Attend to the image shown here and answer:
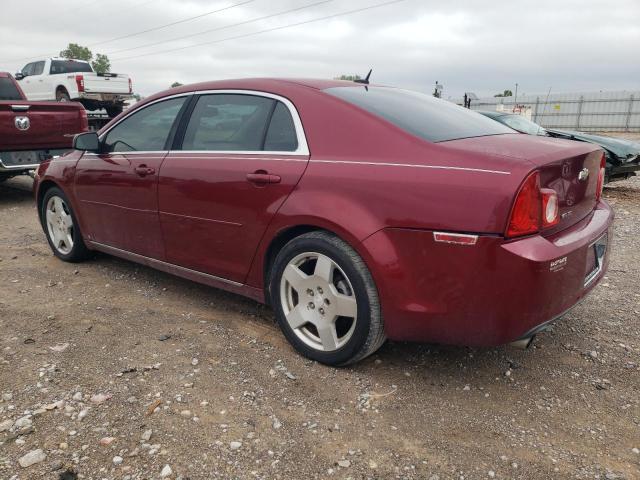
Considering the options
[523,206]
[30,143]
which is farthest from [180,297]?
[30,143]

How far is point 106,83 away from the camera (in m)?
17.7

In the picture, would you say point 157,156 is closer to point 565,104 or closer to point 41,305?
point 41,305

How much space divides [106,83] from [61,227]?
14717 mm

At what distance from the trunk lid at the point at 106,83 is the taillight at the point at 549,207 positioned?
17715 millimetres

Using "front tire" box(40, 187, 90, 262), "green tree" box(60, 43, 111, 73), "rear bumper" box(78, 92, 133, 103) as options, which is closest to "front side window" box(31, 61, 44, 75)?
"rear bumper" box(78, 92, 133, 103)

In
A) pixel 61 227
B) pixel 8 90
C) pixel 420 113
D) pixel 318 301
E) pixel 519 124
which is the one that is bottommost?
pixel 61 227

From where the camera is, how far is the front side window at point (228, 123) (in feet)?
10.2

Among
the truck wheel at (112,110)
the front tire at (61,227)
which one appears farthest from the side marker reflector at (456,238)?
the truck wheel at (112,110)

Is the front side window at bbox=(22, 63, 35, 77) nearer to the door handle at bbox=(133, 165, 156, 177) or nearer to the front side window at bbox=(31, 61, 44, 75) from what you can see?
the front side window at bbox=(31, 61, 44, 75)

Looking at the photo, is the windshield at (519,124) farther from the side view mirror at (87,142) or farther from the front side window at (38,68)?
the front side window at (38,68)

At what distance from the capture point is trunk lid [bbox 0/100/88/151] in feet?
23.8

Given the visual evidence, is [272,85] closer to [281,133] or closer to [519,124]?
[281,133]

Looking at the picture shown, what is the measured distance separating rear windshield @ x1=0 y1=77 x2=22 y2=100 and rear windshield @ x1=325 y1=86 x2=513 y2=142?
346 inches

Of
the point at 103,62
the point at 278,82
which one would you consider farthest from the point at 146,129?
the point at 103,62
